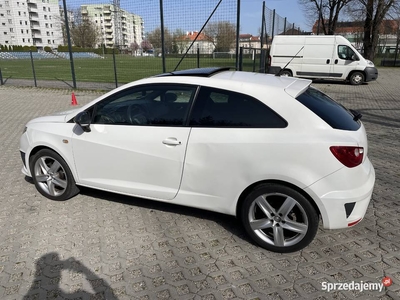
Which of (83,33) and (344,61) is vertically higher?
(83,33)

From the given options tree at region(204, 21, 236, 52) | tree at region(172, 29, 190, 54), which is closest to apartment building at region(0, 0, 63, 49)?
tree at region(172, 29, 190, 54)

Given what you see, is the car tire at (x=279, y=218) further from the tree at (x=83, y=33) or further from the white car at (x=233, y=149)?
the tree at (x=83, y=33)

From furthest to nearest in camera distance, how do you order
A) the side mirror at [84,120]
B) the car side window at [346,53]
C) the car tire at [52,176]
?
1. the car side window at [346,53]
2. the car tire at [52,176]
3. the side mirror at [84,120]

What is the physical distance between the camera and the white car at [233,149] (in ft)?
7.86

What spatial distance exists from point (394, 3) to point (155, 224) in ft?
110

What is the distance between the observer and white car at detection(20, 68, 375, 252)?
94.3 inches

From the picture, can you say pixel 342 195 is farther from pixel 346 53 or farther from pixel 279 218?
pixel 346 53

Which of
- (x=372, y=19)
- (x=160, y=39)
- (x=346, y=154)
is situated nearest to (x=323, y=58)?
(x=160, y=39)

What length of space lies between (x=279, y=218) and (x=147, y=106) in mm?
1755

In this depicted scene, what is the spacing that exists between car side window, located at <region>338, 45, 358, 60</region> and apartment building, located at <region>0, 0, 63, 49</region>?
85.0 metres

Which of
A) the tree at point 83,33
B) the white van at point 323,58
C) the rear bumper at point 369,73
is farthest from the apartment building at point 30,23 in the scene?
the rear bumper at point 369,73

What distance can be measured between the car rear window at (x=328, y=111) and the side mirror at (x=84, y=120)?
216 cm

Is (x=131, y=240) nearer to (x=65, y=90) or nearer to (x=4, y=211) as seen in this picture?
(x=4, y=211)

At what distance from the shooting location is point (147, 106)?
3.15 metres
